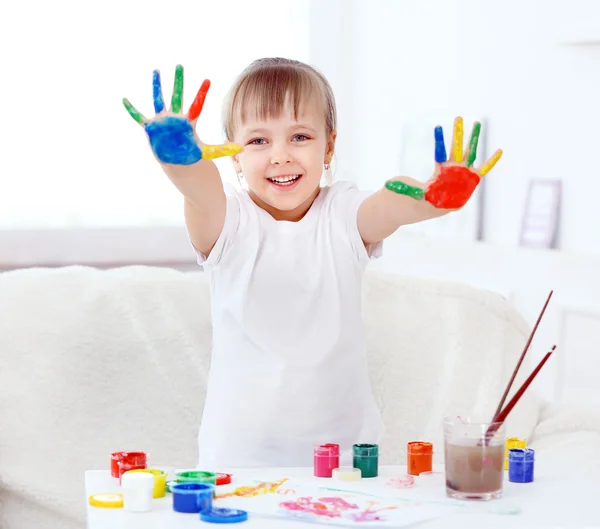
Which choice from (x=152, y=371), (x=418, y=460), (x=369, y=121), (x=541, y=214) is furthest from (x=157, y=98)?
(x=369, y=121)

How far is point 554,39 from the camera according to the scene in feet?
7.45

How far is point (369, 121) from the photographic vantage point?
125 inches

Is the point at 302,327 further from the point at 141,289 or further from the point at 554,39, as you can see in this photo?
the point at 554,39

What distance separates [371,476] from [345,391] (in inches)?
10.5

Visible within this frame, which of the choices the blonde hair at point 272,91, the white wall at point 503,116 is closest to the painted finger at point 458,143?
the blonde hair at point 272,91

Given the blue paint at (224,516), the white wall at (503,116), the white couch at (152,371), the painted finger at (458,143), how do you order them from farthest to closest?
the white wall at (503,116) → the white couch at (152,371) → the painted finger at (458,143) → the blue paint at (224,516)

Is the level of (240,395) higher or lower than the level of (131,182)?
lower

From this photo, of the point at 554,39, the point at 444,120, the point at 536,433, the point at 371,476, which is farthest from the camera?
the point at 444,120

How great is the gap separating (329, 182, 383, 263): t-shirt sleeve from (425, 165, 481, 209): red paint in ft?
0.81

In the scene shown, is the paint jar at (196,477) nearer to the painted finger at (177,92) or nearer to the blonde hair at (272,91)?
the painted finger at (177,92)

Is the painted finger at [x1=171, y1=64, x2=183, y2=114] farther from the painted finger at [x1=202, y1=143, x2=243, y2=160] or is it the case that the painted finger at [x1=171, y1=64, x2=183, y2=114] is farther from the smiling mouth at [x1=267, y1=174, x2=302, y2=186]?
the smiling mouth at [x1=267, y1=174, x2=302, y2=186]

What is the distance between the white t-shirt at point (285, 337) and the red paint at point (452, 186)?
9.9 inches

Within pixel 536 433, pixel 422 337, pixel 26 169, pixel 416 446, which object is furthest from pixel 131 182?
pixel 416 446

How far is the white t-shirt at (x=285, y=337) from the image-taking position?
1.34 meters
